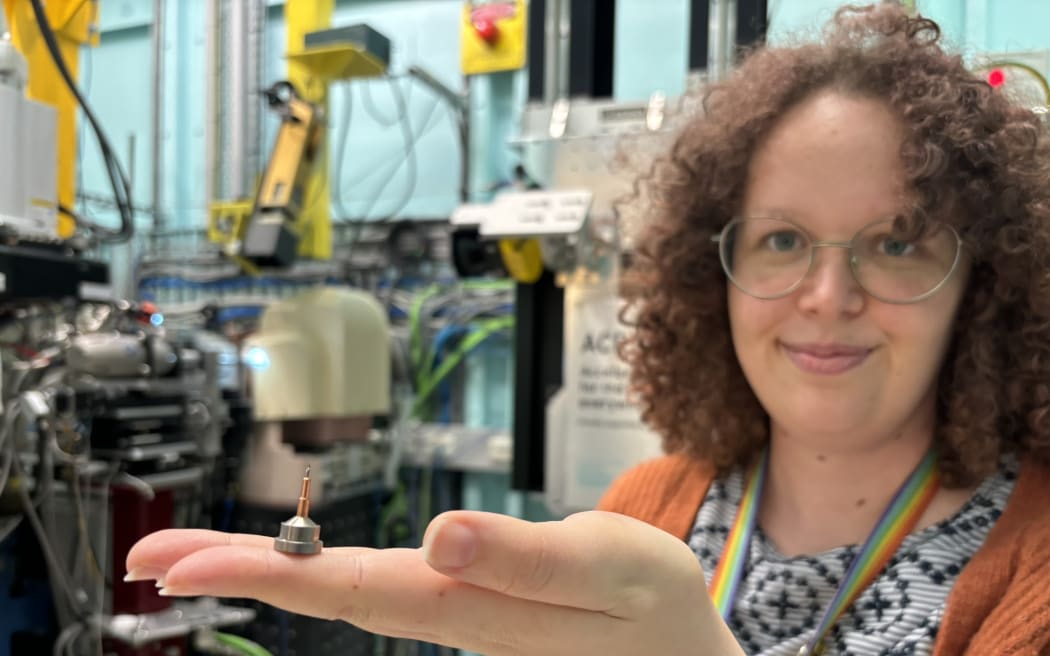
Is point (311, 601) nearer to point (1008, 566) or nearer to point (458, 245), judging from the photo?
point (1008, 566)

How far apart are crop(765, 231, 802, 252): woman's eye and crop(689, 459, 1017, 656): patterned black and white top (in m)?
0.31

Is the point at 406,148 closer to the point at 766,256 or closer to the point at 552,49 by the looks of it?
the point at 552,49

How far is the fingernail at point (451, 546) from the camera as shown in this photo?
0.37 m

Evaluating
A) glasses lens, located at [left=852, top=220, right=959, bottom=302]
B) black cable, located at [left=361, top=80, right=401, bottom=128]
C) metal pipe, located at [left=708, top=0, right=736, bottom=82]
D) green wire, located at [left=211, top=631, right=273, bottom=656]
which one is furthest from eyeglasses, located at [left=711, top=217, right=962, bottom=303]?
black cable, located at [left=361, top=80, right=401, bottom=128]

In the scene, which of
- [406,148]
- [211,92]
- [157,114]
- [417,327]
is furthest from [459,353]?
[157,114]

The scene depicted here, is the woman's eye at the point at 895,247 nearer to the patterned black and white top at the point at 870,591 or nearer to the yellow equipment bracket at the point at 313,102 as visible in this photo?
the patterned black and white top at the point at 870,591

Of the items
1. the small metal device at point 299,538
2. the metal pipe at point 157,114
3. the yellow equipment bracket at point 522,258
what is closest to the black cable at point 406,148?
the metal pipe at point 157,114

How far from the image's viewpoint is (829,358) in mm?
763

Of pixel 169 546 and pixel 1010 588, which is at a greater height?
pixel 169 546

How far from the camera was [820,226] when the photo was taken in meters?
0.75

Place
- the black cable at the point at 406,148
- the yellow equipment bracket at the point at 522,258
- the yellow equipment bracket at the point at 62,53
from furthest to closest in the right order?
1. the black cable at the point at 406,148
2. the yellow equipment bracket at the point at 522,258
3. the yellow equipment bracket at the point at 62,53

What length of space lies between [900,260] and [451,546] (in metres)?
0.58

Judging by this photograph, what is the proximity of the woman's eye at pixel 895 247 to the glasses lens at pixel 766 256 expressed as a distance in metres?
0.07

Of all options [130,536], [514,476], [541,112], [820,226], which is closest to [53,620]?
[130,536]
